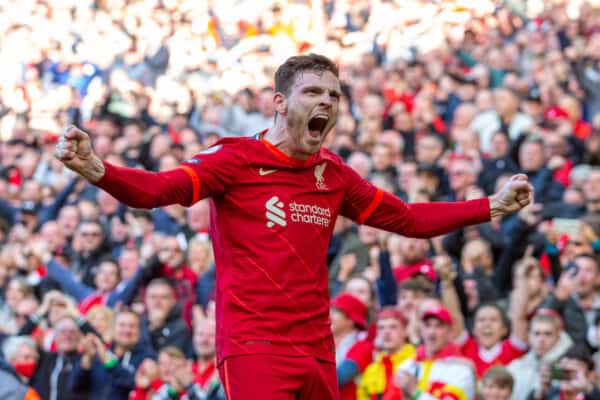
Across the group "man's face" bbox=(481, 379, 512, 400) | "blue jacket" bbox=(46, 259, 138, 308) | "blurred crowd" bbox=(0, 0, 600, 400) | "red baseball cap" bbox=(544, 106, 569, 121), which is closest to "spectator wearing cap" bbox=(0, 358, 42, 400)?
"blurred crowd" bbox=(0, 0, 600, 400)

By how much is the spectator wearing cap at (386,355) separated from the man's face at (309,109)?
332 cm

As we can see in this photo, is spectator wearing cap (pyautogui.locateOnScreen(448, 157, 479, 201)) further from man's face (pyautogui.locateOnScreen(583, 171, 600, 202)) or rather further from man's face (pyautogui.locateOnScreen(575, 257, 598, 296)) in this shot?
man's face (pyautogui.locateOnScreen(575, 257, 598, 296))

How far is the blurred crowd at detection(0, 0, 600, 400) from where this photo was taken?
346 inches

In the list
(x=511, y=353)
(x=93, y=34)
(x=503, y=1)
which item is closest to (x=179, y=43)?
(x=93, y=34)

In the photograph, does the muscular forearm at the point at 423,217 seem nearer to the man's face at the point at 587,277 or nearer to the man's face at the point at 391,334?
the man's face at the point at 391,334

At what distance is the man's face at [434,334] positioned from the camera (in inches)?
341

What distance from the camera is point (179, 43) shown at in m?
20.1

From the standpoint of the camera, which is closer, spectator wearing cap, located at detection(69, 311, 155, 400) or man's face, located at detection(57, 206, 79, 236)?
spectator wearing cap, located at detection(69, 311, 155, 400)

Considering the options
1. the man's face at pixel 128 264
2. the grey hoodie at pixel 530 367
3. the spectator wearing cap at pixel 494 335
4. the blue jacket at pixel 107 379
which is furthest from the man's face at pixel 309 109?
the man's face at pixel 128 264

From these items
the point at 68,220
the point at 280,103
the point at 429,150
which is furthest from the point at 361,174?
the point at 280,103

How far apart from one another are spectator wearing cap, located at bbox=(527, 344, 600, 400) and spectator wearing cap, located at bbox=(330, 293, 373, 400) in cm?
133

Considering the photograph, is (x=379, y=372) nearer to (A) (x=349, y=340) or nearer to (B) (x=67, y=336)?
(A) (x=349, y=340)

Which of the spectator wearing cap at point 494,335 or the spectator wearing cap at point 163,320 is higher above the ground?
the spectator wearing cap at point 163,320

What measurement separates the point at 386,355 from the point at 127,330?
2.45m
